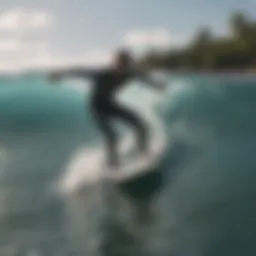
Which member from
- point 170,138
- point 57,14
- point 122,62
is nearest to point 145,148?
point 170,138

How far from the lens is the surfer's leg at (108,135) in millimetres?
928

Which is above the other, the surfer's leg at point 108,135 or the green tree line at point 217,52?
the green tree line at point 217,52

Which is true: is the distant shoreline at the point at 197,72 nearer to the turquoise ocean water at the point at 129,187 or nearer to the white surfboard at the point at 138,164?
the turquoise ocean water at the point at 129,187

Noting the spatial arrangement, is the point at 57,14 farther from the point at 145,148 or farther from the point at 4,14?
the point at 145,148

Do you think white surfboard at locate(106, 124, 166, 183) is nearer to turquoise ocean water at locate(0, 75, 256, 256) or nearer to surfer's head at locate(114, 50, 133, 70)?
turquoise ocean water at locate(0, 75, 256, 256)

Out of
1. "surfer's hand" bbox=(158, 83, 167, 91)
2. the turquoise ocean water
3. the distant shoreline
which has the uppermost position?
the distant shoreline

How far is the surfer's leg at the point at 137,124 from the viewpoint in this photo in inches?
36.5

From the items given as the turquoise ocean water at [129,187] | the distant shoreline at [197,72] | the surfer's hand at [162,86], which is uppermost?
the distant shoreline at [197,72]

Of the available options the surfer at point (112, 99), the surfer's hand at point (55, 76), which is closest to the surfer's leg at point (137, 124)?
the surfer at point (112, 99)

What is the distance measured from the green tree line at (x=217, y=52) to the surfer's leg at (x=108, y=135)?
13 cm

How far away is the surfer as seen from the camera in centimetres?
93

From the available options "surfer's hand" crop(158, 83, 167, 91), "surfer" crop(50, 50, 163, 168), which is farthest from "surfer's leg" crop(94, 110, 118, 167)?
"surfer's hand" crop(158, 83, 167, 91)

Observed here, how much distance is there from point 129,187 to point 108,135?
0.10m

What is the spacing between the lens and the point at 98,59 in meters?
0.93
